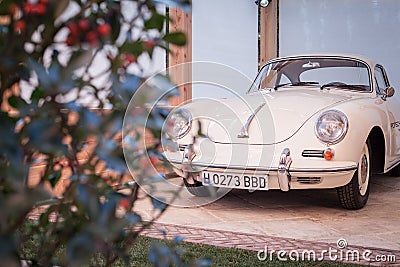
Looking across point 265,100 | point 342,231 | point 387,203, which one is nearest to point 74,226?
point 342,231

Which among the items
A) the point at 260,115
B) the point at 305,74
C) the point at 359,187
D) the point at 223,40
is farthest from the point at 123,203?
the point at 223,40

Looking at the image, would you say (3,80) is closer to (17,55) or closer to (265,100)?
(17,55)

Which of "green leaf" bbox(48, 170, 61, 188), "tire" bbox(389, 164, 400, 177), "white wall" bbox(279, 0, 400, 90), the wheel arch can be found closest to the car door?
the wheel arch

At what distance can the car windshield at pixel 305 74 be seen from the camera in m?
5.26

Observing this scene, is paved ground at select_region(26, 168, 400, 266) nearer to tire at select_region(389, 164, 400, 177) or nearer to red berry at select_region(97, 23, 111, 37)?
tire at select_region(389, 164, 400, 177)

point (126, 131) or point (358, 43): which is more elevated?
point (358, 43)

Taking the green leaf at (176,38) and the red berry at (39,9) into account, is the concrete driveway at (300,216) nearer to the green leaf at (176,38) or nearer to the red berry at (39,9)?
the green leaf at (176,38)

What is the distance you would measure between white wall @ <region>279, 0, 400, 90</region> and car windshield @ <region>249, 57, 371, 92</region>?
2435mm

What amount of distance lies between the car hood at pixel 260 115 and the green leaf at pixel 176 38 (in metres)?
3.22

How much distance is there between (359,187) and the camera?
4359 millimetres

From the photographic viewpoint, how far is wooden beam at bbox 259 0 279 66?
25.4ft

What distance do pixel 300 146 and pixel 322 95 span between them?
0.84 meters

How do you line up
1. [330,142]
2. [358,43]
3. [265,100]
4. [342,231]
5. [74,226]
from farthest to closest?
[358,43]
[265,100]
[330,142]
[342,231]
[74,226]

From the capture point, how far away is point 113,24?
0.79 metres
